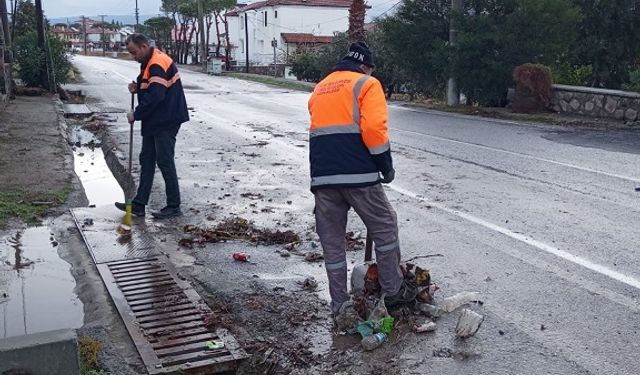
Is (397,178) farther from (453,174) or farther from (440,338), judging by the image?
(440,338)

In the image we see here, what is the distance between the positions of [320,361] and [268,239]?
2.67 m

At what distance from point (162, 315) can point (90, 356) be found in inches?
32.1

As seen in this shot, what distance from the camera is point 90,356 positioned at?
4152 mm

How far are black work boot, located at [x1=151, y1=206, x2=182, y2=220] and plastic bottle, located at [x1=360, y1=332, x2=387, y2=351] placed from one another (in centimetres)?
387

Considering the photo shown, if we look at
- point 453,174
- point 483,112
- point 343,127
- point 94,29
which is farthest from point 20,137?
point 94,29

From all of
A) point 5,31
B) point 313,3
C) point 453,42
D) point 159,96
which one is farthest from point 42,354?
point 313,3

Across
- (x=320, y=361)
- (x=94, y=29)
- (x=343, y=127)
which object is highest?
(x=94, y=29)

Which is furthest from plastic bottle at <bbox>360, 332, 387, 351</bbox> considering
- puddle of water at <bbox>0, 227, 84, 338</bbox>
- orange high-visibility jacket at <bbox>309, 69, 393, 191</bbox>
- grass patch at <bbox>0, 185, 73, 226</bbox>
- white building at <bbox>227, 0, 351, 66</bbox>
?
white building at <bbox>227, 0, 351, 66</bbox>

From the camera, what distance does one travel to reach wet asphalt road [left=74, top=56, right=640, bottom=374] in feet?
14.4

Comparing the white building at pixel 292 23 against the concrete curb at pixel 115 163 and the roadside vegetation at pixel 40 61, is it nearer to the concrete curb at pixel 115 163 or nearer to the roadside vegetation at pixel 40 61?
the roadside vegetation at pixel 40 61

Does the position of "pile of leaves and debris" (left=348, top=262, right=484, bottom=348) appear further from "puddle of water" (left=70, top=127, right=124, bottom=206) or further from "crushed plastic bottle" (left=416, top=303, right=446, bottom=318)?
"puddle of water" (left=70, top=127, right=124, bottom=206)

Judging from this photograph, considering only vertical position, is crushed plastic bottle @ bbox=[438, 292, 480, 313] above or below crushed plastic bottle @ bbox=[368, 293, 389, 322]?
below

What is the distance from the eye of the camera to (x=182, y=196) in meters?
8.71

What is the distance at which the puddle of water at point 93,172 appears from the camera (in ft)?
30.3
